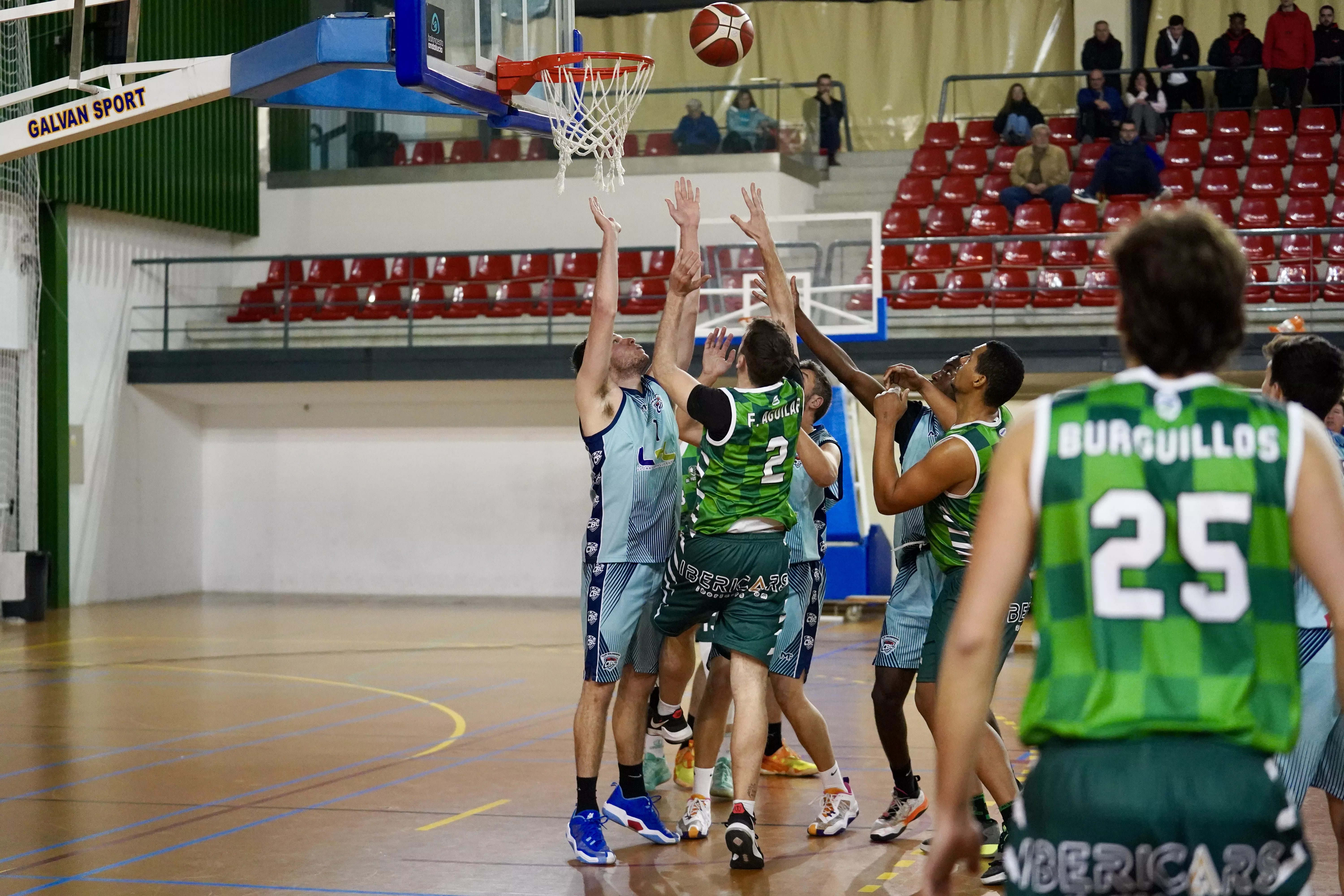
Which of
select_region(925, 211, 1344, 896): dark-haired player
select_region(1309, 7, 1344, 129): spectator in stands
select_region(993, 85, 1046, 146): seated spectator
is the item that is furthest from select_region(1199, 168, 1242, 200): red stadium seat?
select_region(925, 211, 1344, 896): dark-haired player

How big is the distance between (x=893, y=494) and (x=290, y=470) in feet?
50.0

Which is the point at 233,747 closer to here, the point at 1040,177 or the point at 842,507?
the point at 842,507

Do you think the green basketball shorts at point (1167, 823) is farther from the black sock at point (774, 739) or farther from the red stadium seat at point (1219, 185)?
the red stadium seat at point (1219, 185)

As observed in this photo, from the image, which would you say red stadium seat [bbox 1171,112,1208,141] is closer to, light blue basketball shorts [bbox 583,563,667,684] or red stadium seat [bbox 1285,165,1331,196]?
red stadium seat [bbox 1285,165,1331,196]

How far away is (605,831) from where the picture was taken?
6.24 meters

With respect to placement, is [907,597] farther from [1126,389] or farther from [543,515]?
[543,515]

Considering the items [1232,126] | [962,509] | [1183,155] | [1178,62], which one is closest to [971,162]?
[1183,155]

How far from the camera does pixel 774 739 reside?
24.3 feet

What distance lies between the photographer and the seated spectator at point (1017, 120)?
62.8 ft

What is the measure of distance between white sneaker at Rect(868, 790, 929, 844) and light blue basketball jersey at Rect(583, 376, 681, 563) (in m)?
1.37

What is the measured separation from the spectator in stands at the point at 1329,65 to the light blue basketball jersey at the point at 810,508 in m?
14.5

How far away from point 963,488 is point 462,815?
273cm

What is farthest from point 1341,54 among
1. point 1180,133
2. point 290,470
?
point 290,470

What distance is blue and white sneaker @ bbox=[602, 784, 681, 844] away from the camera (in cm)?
588
